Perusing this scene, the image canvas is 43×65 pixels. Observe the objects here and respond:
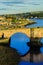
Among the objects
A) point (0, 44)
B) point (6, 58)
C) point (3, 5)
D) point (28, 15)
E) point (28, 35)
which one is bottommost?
point (6, 58)

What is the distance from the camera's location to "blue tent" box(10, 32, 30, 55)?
8.85ft

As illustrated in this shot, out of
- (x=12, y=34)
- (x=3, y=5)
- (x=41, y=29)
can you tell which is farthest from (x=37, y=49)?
(x=3, y=5)

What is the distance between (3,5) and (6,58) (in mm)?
1261

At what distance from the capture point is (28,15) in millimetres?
2859

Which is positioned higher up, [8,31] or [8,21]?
[8,21]

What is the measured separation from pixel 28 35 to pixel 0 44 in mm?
706

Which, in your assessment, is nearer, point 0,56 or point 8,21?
point 0,56

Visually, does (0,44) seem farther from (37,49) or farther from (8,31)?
(37,49)

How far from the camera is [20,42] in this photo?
2.70 meters

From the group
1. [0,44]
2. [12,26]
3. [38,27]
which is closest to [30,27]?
[38,27]

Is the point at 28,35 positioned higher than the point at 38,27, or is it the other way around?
the point at 38,27

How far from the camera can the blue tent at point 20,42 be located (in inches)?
106

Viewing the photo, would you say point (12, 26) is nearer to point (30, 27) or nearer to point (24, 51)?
point (30, 27)

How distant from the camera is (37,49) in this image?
275cm
